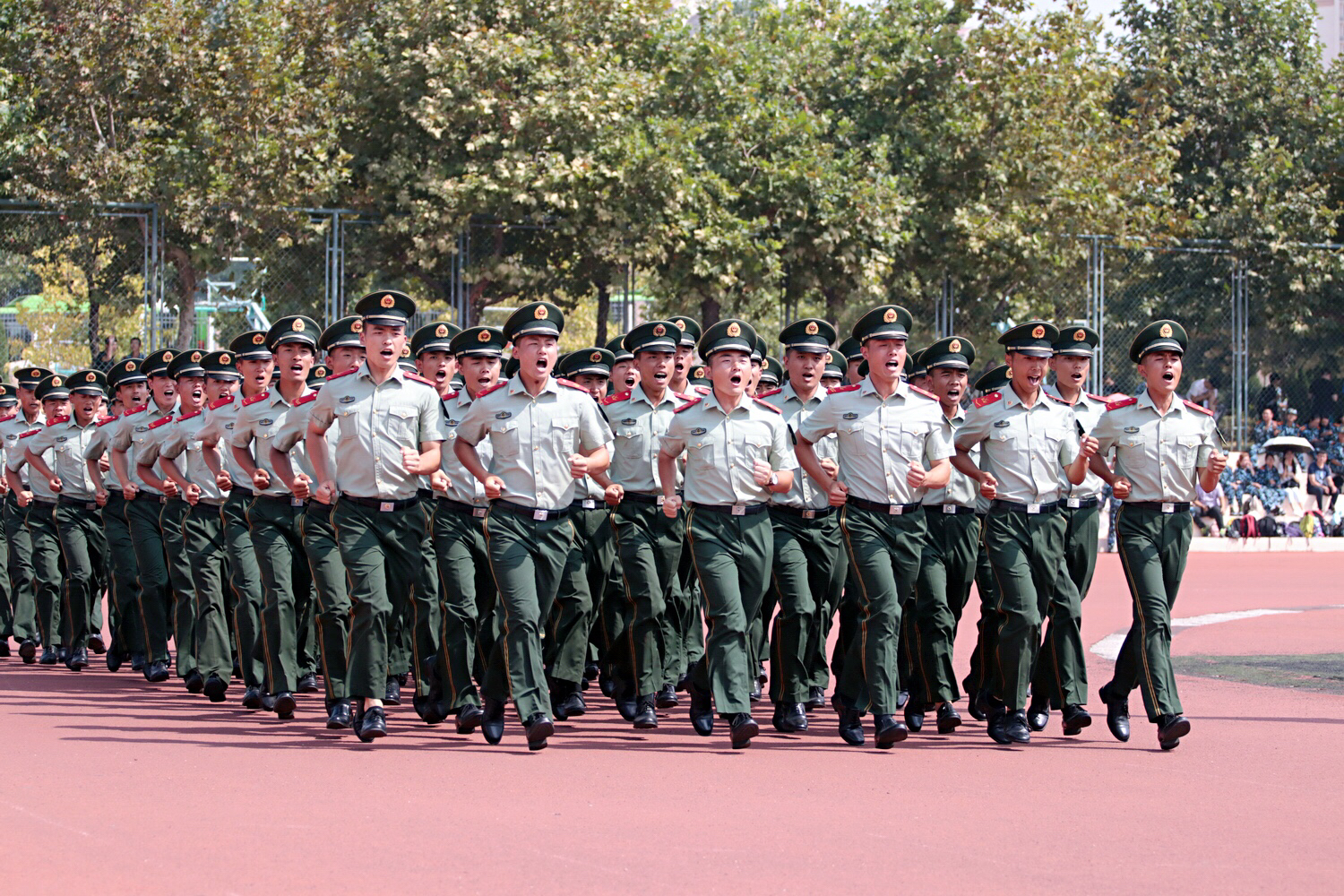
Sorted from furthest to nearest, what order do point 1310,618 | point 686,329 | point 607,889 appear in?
point 1310,618
point 686,329
point 607,889

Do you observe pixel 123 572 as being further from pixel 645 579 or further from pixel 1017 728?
pixel 1017 728

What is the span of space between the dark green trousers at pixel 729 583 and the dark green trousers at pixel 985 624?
49.3 inches

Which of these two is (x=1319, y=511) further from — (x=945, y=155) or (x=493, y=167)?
(x=493, y=167)

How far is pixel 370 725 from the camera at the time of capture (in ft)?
28.6

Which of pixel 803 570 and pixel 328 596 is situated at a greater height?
pixel 803 570

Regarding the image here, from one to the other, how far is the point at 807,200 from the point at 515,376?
14.8 metres

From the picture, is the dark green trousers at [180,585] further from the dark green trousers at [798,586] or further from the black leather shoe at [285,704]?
the dark green trousers at [798,586]

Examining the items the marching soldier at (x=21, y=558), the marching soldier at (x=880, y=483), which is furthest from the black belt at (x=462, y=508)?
the marching soldier at (x=21, y=558)

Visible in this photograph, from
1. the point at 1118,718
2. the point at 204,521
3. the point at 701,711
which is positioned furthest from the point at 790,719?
the point at 204,521

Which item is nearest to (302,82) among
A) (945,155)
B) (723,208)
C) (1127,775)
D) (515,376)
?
(723,208)

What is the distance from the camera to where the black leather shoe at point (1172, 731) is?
27.9 ft

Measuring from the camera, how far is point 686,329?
37.5 ft

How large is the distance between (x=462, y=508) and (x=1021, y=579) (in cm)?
293

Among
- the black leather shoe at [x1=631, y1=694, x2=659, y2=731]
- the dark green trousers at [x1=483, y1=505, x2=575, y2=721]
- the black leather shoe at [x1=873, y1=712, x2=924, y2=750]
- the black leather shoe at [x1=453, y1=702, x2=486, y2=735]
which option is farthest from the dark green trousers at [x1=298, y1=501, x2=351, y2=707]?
the black leather shoe at [x1=873, y1=712, x2=924, y2=750]
